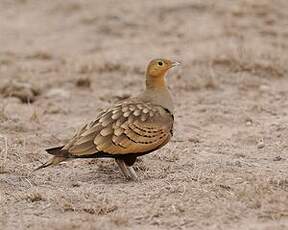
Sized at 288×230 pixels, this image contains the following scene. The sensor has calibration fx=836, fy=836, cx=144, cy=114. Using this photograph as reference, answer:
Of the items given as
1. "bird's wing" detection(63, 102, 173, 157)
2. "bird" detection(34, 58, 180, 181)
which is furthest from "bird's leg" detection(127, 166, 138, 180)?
"bird's wing" detection(63, 102, 173, 157)

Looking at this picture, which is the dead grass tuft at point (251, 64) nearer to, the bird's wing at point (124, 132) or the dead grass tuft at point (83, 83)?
the dead grass tuft at point (83, 83)

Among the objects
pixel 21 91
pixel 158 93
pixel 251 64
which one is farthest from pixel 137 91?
pixel 158 93

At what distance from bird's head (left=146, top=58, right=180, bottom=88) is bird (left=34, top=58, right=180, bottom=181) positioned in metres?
0.24

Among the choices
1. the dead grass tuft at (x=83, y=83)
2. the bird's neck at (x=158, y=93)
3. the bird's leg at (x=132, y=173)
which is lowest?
Result: the dead grass tuft at (x=83, y=83)

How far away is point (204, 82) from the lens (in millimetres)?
10625

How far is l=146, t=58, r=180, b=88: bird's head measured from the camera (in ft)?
24.4

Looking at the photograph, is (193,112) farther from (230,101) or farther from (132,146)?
(132,146)

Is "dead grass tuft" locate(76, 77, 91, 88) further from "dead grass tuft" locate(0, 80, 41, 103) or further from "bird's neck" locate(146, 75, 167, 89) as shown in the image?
"bird's neck" locate(146, 75, 167, 89)

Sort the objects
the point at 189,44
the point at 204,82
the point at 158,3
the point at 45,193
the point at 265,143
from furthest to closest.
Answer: the point at 158,3
the point at 189,44
the point at 204,82
the point at 265,143
the point at 45,193

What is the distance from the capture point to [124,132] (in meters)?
6.81

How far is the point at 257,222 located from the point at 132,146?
54.9 inches

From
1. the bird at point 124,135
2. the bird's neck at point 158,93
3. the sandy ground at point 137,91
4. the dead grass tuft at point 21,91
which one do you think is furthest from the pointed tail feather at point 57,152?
the dead grass tuft at point 21,91

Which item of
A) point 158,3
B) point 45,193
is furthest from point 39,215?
point 158,3

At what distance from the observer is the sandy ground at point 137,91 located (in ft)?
20.1
